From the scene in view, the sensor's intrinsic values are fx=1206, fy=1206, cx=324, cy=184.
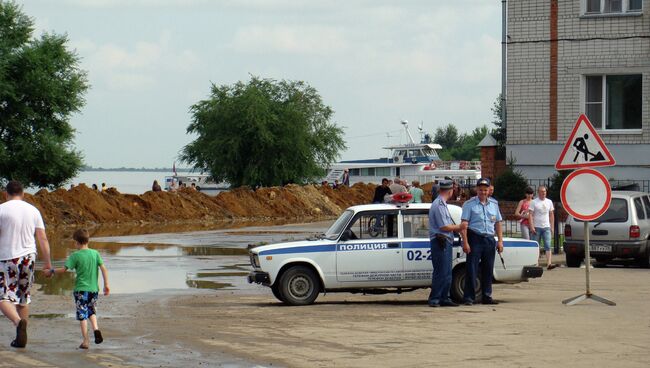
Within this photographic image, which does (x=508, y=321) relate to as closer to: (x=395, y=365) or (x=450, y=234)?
(x=450, y=234)

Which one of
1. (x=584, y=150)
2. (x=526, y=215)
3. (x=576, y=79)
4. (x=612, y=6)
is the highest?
(x=612, y=6)

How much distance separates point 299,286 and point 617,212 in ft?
32.7

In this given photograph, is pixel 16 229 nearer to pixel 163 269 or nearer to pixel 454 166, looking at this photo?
pixel 163 269

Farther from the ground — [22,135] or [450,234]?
[22,135]

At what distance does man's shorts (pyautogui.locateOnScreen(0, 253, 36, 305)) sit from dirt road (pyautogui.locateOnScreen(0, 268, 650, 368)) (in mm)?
547

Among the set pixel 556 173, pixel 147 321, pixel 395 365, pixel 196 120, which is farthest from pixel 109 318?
pixel 196 120

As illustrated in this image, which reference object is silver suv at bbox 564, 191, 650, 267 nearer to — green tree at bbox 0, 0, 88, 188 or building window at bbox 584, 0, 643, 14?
building window at bbox 584, 0, 643, 14

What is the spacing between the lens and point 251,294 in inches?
786

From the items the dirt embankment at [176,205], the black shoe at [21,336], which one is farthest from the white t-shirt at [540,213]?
the dirt embankment at [176,205]

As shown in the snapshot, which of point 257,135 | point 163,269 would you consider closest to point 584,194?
point 163,269

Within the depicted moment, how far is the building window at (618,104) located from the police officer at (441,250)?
18.4m

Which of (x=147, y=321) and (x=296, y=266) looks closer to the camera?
(x=147, y=321)

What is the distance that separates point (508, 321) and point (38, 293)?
8.43 meters

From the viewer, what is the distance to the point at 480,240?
17234mm
